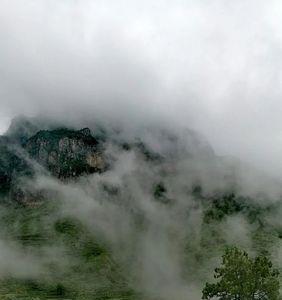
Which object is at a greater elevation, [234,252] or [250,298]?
[234,252]

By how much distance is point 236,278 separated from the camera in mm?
130500

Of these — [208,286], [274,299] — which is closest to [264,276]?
[274,299]

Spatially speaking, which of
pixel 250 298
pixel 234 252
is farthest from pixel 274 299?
pixel 234 252

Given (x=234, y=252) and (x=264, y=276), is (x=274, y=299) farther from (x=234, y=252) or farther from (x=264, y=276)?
(x=234, y=252)

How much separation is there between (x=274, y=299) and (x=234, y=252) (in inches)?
595

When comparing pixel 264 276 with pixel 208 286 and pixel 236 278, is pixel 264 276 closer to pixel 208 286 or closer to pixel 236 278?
pixel 236 278

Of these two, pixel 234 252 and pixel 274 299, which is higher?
pixel 234 252

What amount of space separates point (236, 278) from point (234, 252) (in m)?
6.90

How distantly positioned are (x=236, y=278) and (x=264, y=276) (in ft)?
23.0

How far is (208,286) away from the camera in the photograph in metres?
137

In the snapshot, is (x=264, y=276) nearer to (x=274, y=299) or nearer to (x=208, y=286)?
(x=274, y=299)

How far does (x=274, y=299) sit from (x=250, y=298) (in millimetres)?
5955

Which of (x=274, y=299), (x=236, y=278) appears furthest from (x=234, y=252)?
(x=274, y=299)

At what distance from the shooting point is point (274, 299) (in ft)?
424
